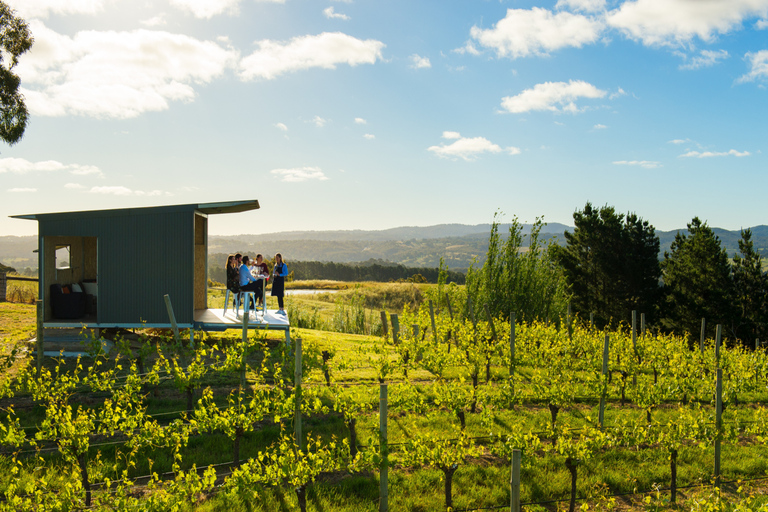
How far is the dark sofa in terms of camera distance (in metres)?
13.0

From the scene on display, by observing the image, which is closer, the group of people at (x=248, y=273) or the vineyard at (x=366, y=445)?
the vineyard at (x=366, y=445)

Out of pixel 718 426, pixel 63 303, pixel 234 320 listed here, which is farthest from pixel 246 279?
pixel 718 426

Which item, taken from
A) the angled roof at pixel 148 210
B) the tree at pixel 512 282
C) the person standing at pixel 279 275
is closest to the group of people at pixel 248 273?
the person standing at pixel 279 275

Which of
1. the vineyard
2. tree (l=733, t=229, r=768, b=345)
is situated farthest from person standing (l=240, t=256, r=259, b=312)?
tree (l=733, t=229, r=768, b=345)

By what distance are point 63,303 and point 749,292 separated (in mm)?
30422

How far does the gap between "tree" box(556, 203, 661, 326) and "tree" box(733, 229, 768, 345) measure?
3723 millimetres

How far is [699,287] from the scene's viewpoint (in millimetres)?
25078

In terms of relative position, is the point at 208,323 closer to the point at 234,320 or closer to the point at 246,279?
the point at 234,320

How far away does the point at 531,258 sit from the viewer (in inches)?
688

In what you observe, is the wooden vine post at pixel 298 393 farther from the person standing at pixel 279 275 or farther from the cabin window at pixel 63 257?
the cabin window at pixel 63 257

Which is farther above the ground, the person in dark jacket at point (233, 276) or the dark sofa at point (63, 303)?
the person in dark jacket at point (233, 276)

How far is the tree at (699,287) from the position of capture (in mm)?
24391

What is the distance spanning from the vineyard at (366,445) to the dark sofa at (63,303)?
2489 millimetres

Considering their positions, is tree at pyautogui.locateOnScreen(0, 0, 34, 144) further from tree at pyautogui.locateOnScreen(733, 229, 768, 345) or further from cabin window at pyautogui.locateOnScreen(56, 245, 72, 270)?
tree at pyautogui.locateOnScreen(733, 229, 768, 345)
